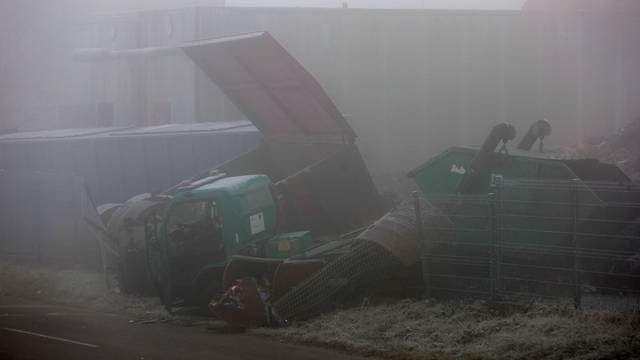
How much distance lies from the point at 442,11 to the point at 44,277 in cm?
1220

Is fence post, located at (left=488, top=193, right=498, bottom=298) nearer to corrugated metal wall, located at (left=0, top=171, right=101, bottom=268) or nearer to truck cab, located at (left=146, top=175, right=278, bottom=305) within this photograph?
truck cab, located at (left=146, top=175, right=278, bottom=305)

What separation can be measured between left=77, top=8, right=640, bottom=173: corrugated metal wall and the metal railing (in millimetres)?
11542

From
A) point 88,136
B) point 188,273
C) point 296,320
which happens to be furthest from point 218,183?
point 88,136

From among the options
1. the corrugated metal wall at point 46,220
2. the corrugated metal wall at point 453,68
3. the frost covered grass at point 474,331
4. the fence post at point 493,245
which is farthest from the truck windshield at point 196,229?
the corrugated metal wall at point 453,68

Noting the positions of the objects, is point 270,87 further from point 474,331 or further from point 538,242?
point 474,331

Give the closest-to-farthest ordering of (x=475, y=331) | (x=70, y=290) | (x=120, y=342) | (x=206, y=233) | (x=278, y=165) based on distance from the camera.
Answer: (x=475, y=331)
(x=120, y=342)
(x=206, y=233)
(x=70, y=290)
(x=278, y=165)

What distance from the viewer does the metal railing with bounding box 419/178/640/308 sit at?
995 centimetres

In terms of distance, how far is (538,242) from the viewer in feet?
35.2

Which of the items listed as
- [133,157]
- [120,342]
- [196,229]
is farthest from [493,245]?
[133,157]

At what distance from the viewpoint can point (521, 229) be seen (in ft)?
34.9

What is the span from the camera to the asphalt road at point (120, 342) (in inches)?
378

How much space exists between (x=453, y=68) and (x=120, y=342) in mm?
14572

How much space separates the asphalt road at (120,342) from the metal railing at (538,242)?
2312mm

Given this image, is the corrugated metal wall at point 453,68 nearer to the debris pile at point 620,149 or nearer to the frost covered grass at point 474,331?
the debris pile at point 620,149
